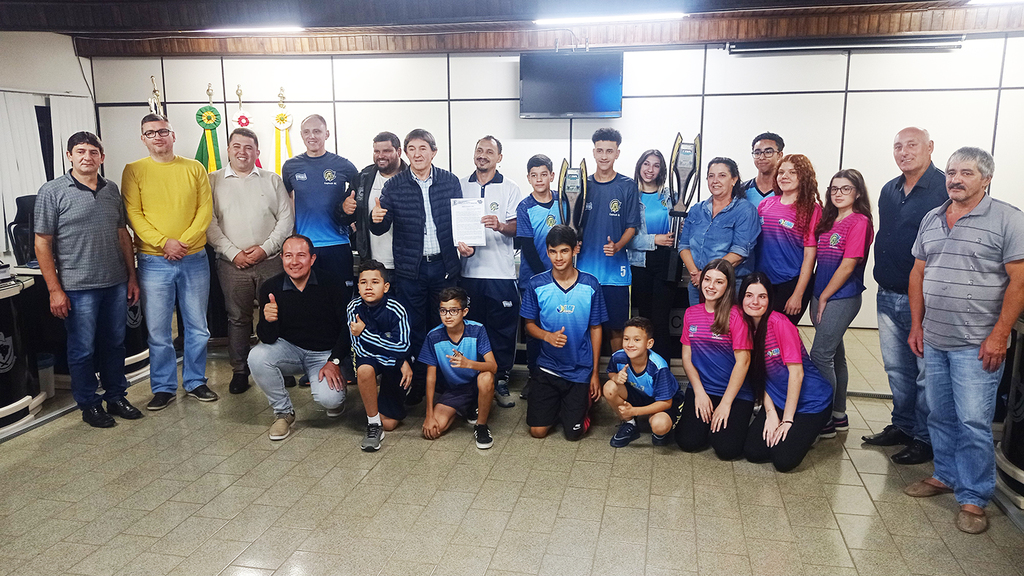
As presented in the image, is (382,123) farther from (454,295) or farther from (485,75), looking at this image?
(454,295)

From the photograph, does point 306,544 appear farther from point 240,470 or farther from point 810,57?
point 810,57

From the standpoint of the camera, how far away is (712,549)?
2.75 meters

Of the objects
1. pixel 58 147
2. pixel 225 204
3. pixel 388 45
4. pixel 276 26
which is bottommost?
pixel 225 204

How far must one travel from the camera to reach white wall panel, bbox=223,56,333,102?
7570 millimetres

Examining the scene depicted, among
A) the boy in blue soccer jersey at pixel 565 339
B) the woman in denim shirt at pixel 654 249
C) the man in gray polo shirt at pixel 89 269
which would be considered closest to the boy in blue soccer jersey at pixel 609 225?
the woman in denim shirt at pixel 654 249

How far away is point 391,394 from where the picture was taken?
4113 millimetres

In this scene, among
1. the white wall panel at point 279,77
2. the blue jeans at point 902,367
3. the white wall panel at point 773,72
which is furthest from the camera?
the white wall panel at point 279,77

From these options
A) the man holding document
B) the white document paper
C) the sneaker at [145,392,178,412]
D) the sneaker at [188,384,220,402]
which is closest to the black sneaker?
the sneaker at [145,392,178,412]

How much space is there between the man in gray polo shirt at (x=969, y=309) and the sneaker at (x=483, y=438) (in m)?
2.27

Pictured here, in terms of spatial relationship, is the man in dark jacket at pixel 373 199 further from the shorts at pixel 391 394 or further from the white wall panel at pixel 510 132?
the white wall panel at pixel 510 132

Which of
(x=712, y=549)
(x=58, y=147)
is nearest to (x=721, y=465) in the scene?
(x=712, y=549)

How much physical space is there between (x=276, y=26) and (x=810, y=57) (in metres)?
5.20

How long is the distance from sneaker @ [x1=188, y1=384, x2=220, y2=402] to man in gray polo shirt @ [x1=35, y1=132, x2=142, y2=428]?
41cm

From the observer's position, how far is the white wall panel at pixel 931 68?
638 centimetres
